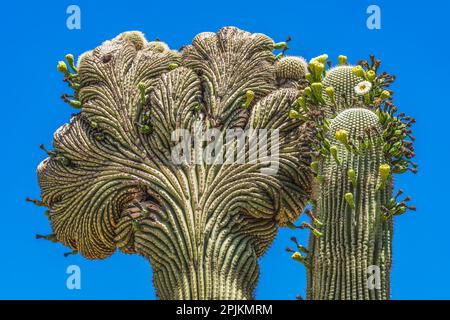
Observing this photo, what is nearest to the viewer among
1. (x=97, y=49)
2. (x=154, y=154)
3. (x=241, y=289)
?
(x=241, y=289)

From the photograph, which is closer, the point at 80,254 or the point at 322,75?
the point at 322,75

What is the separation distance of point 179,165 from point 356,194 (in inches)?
121

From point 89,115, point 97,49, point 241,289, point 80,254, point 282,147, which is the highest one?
point 97,49

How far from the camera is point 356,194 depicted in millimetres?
12195

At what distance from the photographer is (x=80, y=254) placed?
15.3m

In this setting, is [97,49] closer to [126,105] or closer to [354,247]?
[126,105]

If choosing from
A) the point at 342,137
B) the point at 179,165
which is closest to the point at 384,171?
the point at 342,137

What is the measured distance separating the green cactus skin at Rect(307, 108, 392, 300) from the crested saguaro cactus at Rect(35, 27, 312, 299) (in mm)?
1248

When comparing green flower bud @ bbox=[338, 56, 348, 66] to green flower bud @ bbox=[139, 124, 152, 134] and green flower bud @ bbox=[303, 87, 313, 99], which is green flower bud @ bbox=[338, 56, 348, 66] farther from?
green flower bud @ bbox=[139, 124, 152, 134]

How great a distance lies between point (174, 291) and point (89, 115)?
326 centimetres

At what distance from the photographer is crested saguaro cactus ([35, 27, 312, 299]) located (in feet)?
45.0

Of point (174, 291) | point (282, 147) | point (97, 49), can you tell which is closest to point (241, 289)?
point (174, 291)

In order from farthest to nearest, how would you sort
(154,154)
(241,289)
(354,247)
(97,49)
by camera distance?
(97,49), (154,154), (241,289), (354,247)

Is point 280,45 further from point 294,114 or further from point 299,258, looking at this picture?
point 299,258
